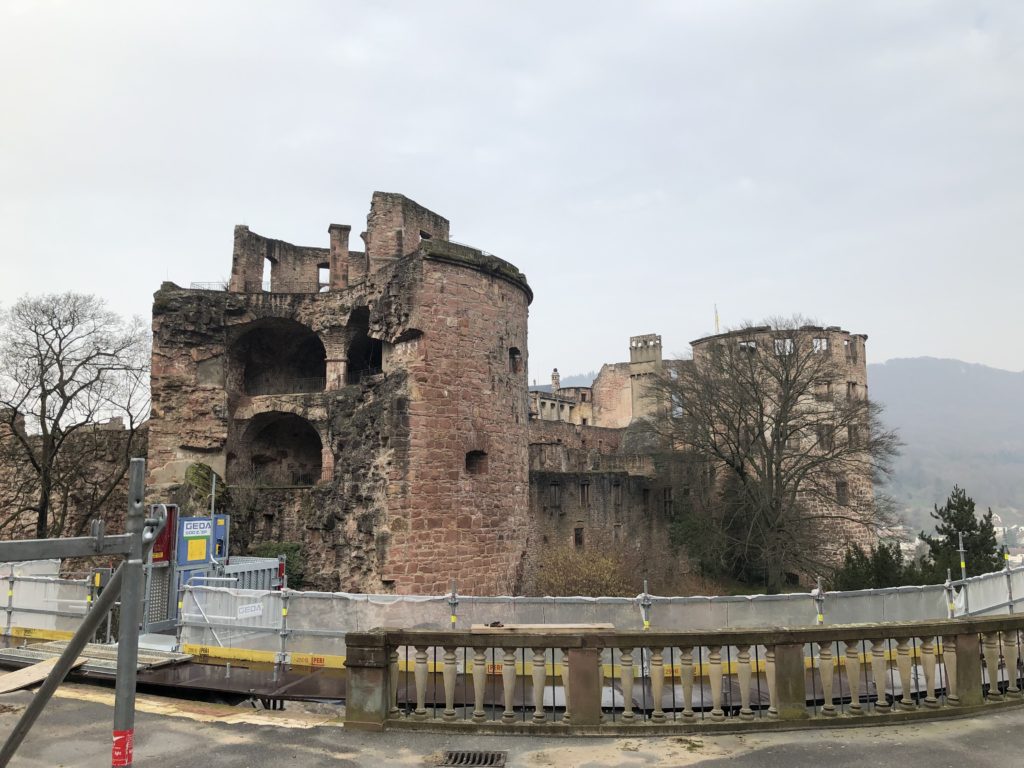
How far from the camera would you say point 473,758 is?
19.1 feet

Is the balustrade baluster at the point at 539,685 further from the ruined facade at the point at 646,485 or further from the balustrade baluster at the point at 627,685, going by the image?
the ruined facade at the point at 646,485

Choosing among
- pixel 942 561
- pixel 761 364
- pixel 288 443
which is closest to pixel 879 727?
pixel 942 561

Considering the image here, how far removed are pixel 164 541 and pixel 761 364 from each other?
976 inches

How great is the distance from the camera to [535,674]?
654 centimetres

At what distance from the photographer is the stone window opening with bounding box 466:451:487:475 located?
19953 millimetres

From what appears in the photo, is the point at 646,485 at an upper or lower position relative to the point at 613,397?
lower

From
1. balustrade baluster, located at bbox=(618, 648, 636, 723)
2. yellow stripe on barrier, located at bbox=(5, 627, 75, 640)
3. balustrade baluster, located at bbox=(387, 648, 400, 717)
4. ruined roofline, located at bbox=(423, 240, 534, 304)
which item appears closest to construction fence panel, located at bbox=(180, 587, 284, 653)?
yellow stripe on barrier, located at bbox=(5, 627, 75, 640)

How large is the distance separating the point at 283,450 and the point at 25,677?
54.7ft

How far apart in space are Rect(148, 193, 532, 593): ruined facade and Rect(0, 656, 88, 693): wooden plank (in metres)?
10.0

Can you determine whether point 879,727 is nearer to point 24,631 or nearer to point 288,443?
point 24,631

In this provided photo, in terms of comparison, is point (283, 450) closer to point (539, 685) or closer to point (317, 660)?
point (317, 660)

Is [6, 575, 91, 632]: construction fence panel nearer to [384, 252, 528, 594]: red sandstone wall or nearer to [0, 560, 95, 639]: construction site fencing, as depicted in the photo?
[0, 560, 95, 639]: construction site fencing

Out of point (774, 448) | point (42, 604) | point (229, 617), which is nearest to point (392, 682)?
point (229, 617)

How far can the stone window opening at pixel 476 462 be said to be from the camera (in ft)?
A: 65.5
